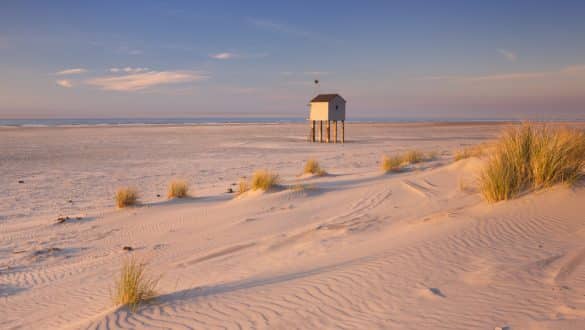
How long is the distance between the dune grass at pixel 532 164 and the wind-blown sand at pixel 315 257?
0.32 metres

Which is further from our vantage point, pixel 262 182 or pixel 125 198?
pixel 262 182

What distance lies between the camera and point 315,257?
17.2 ft

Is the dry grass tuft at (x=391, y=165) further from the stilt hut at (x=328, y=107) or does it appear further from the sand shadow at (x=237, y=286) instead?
the stilt hut at (x=328, y=107)

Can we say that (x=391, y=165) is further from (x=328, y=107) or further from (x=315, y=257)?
(x=328, y=107)

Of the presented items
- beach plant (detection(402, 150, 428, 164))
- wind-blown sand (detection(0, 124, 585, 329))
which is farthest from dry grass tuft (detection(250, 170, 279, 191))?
beach plant (detection(402, 150, 428, 164))

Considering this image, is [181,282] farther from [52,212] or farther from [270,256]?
[52,212]

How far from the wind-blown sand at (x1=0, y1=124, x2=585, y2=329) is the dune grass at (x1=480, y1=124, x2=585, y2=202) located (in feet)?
1.04

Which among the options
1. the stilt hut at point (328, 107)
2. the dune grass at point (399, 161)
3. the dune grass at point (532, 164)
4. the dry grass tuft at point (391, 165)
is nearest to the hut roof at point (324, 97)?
the stilt hut at point (328, 107)

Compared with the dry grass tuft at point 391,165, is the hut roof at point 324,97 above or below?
A: above

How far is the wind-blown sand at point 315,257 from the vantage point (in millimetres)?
3631

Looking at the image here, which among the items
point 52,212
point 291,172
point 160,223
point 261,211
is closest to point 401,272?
point 261,211

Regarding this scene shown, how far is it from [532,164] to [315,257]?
4.04 meters

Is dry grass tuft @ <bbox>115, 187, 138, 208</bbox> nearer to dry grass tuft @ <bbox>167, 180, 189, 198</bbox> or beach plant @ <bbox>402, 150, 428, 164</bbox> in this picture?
dry grass tuft @ <bbox>167, 180, 189, 198</bbox>

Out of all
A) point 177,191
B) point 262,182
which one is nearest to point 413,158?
point 262,182
